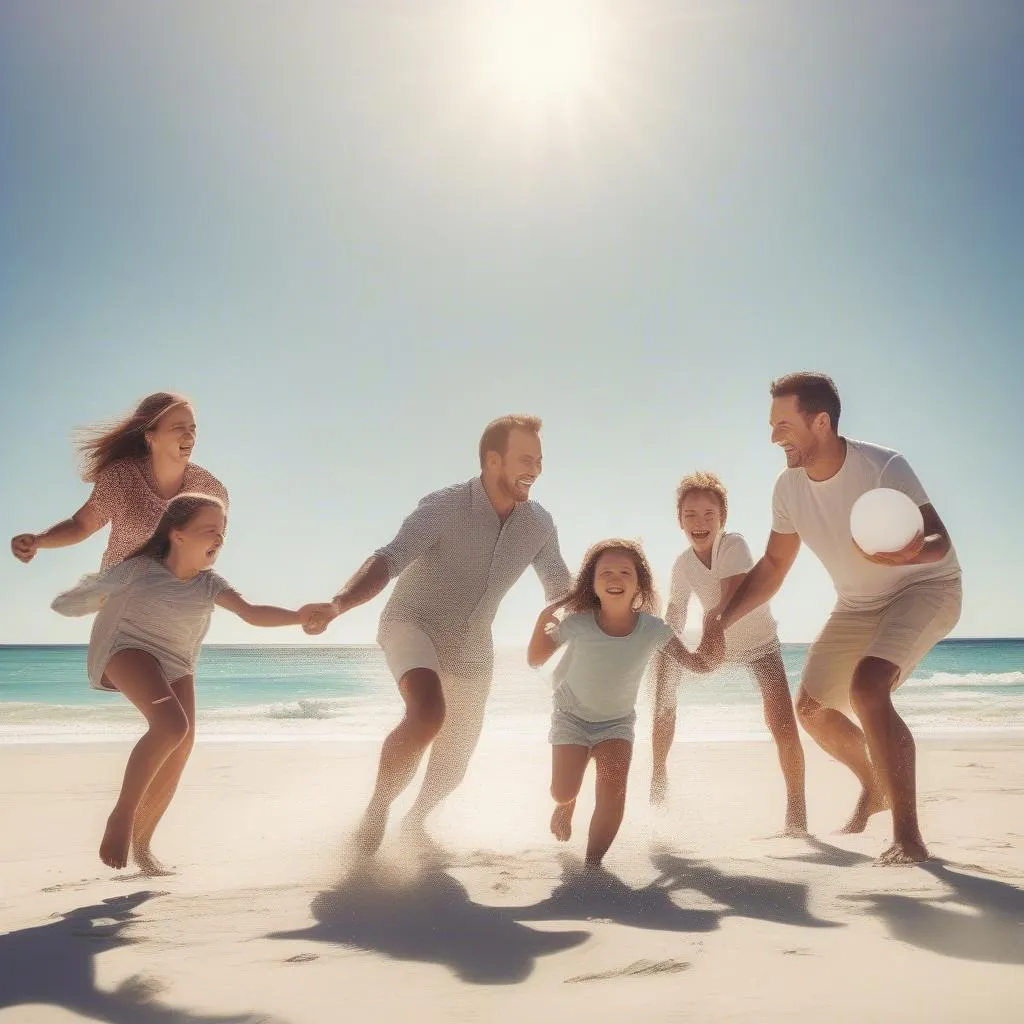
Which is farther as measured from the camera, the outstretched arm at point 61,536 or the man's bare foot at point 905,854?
the outstretched arm at point 61,536

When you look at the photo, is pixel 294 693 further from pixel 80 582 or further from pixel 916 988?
pixel 916 988

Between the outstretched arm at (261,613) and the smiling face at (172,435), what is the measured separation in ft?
2.82

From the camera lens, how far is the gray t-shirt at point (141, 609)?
4184 millimetres

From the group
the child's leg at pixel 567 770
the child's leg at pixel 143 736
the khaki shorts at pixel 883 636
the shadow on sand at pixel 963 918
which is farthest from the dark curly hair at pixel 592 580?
the child's leg at pixel 143 736

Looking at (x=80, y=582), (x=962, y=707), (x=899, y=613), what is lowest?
(x=962, y=707)

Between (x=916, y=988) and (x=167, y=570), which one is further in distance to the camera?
(x=167, y=570)

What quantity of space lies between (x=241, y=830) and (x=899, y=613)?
4101 millimetres

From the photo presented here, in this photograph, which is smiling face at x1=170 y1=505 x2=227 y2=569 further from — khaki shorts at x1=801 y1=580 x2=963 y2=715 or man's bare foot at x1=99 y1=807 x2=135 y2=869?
khaki shorts at x1=801 y1=580 x2=963 y2=715

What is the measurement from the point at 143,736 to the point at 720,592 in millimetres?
3320

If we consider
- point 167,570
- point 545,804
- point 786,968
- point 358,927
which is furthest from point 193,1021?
point 545,804

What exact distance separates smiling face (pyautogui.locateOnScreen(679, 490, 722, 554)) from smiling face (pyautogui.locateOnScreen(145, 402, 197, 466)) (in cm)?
287

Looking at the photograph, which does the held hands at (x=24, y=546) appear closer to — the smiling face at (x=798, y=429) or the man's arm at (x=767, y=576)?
the man's arm at (x=767, y=576)

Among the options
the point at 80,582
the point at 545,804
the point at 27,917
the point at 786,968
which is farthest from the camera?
the point at 545,804

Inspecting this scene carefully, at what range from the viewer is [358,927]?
9.91 ft
